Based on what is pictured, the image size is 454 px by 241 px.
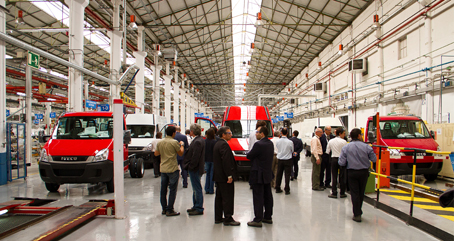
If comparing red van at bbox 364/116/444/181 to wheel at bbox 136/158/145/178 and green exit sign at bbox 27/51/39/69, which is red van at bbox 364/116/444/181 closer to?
wheel at bbox 136/158/145/178

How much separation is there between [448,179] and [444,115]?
9.93 ft

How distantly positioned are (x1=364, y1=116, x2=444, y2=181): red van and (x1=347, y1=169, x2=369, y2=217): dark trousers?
2996 mm

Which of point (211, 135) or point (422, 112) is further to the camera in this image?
point (422, 112)

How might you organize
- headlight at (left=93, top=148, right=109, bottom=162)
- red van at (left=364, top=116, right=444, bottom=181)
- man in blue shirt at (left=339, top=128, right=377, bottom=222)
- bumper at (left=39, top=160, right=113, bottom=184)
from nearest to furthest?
man in blue shirt at (left=339, top=128, right=377, bottom=222)
bumper at (left=39, top=160, right=113, bottom=184)
headlight at (left=93, top=148, right=109, bottom=162)
red van at (left=364, top=116, right=444, bottom=181)

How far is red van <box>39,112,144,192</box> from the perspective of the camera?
21.2ft

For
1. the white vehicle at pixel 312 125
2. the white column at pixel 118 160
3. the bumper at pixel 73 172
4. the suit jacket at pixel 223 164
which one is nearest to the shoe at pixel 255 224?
the suit jacket at pixel 223 164

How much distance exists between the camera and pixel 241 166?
851cm

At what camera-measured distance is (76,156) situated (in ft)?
21.4

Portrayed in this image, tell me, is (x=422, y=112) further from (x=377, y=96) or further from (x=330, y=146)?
(x=330, y=146)

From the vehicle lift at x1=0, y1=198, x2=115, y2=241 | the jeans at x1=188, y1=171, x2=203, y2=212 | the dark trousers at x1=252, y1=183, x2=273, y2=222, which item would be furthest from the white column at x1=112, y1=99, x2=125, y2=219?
the dark trousers at x1=252, y1=183, x2=273, y2=222

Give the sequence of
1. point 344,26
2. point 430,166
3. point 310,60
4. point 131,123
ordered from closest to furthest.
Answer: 1. point 430,166
2. point 131,123
3. point 344,26
4. point 310,60

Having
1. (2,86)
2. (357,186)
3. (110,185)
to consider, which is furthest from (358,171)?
(2,86)

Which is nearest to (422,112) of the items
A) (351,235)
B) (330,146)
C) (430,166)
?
(430,166)

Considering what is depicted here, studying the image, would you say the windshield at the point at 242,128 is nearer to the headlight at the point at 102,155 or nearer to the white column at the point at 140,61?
the headlight at the point at 102,155
